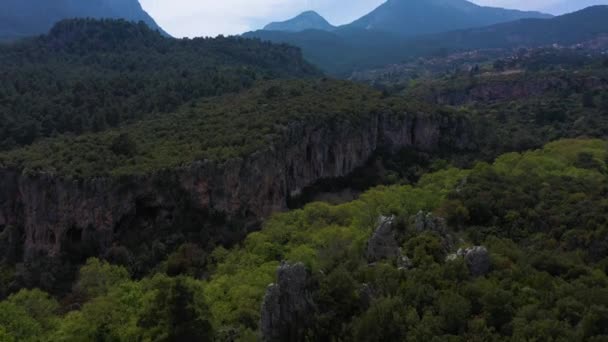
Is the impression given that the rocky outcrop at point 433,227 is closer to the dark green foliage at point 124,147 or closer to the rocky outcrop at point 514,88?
the dark green foliage at point 124,147

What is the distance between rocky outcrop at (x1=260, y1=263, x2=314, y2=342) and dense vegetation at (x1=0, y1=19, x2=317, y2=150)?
5100 cm

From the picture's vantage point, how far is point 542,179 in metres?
46.9

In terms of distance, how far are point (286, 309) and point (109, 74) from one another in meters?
88.3

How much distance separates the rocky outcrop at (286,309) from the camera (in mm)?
24016

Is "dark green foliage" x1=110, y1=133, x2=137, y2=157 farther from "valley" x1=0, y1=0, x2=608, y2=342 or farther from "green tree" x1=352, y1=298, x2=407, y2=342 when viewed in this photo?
"green tree" x1=352, y1=298, x2=407, y2=342

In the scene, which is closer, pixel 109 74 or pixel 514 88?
pixel 109 74

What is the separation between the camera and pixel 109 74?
103 m

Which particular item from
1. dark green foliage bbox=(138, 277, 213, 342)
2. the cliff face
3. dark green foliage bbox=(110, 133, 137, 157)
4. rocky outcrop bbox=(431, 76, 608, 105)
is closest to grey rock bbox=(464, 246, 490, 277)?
dark green foliage bbox=(138, 277, 213, 342)

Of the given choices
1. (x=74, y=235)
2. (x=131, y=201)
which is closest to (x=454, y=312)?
(x=131, y=201)

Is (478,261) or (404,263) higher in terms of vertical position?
(478,261)

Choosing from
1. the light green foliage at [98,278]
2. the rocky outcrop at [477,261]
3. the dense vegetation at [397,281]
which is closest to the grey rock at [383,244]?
the dense vegetation at [397,281]

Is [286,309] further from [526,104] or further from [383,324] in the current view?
[526,104]

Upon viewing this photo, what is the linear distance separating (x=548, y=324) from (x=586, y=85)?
113m

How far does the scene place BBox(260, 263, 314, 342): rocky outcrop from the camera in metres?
24.0
